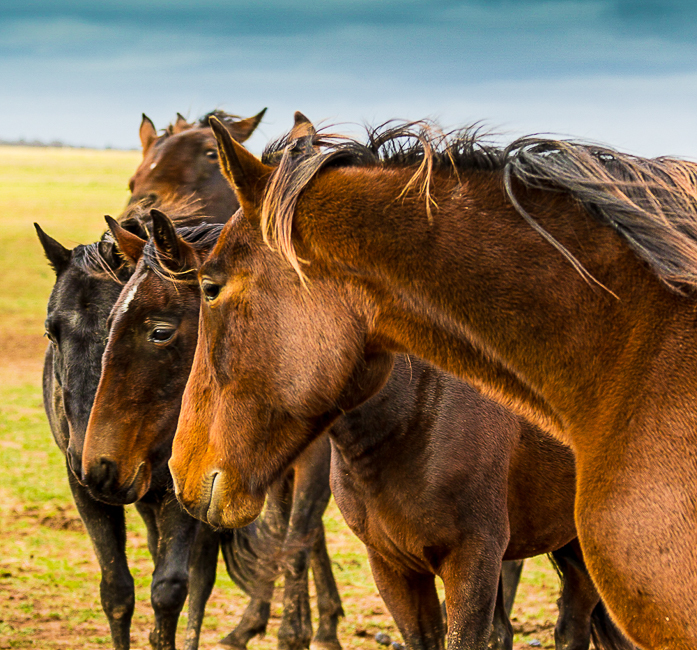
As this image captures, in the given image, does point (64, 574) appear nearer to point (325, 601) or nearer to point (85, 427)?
point (325, 601)

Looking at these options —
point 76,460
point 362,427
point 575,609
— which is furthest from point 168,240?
point 575,609

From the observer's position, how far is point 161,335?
391 centimetres

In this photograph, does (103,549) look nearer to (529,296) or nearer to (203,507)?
(203,507)

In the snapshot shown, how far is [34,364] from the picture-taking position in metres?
16.2

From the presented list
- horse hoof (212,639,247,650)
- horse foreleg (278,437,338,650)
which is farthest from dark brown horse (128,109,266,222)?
horse hoof (212,639,247,650)

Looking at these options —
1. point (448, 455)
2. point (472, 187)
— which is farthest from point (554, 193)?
point (448, 455)

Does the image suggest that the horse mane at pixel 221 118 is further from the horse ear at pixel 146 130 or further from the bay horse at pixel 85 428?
the bay horse at pixel 85 428

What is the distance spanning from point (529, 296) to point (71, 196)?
43533mm

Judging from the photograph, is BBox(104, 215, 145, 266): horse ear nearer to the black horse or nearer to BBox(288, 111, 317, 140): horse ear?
the black horse

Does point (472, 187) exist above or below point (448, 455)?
above

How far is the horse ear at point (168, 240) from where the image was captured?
3.46 meters

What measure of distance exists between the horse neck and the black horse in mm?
2047

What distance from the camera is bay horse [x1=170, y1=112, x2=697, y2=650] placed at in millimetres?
2062

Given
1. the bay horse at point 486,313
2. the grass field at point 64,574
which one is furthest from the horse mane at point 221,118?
the bay horse at point 486,313
